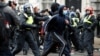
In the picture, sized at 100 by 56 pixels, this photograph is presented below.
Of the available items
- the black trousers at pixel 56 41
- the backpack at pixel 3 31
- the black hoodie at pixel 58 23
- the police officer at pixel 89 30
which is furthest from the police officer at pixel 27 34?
the backpack at pixel 3 31

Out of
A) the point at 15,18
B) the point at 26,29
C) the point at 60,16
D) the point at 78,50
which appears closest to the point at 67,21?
the point at 60,16

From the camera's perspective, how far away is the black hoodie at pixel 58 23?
40.9 feet

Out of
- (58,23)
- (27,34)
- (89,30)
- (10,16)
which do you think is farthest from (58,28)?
(89,30)

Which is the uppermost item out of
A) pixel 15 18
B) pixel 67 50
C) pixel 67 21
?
pixel 15 18

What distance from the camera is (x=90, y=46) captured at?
51.6 ft

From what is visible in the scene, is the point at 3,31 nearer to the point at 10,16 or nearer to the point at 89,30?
the point at 10,16

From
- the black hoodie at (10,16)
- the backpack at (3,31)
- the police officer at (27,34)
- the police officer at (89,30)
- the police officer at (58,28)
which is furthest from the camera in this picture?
the police officer at (89,30)

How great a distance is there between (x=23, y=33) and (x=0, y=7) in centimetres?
432

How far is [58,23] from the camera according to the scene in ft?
40.9

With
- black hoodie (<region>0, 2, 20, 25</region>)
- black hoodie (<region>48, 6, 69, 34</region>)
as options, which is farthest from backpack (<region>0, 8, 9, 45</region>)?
black hoodie (<region>48, 6, 69, 34</region>)

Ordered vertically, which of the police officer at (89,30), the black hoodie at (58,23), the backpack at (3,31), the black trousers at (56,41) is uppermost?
the backpack at (3,31)

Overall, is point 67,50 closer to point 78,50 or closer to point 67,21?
point 67,21

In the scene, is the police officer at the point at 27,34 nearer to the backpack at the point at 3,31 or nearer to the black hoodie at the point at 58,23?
the black hoodie at the point at 58,23

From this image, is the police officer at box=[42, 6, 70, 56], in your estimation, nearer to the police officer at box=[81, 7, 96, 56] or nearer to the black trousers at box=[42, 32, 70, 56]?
the black trousers at box=[42, 32, 70, 56]
